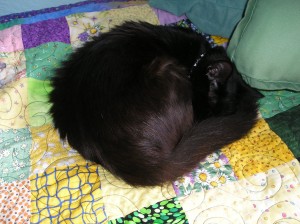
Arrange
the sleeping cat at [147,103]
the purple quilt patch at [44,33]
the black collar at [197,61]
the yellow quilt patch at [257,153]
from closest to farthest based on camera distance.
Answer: the sleeping cat at [147,103]
the yellow quilt patch at [257,153]
the black collar at [197,61]
the purple quilt patch at [44,33]

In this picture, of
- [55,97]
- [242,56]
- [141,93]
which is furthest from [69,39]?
[242,56]

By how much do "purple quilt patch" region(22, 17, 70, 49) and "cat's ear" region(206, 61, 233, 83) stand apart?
0.70 metres

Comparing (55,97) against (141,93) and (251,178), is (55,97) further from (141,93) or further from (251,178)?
(251,178)

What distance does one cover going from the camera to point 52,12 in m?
1.62

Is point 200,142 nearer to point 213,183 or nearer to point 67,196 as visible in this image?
point 213,183

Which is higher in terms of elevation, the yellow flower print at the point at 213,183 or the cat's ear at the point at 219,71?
the cat's ear at the point at 219,71

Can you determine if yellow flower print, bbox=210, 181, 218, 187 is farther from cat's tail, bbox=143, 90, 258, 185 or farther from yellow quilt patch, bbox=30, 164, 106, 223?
yellow quilt patch, bbox=30, 164, 106, 223

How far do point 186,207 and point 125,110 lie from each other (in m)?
0.35

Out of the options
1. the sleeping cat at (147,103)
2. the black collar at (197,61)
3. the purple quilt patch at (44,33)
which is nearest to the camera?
the sleeping cat at (147,103)

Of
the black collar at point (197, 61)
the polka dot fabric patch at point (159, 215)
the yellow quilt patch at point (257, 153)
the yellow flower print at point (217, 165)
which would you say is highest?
the black collar at point (197, 61)

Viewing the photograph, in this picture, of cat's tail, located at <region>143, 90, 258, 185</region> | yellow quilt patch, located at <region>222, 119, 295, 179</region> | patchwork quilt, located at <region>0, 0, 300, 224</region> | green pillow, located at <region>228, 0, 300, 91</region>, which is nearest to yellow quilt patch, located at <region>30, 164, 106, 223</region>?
patchwork quilt, located at <region>0, 0, 300, 224</region>

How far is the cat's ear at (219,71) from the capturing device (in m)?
1.11

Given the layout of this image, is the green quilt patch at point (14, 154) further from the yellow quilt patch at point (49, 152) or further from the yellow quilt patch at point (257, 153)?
the yellow quilt patch at point (257, 153)

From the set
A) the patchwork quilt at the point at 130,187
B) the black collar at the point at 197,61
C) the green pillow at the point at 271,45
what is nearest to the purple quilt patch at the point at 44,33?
the patchwork quilt at the point at 130,187
